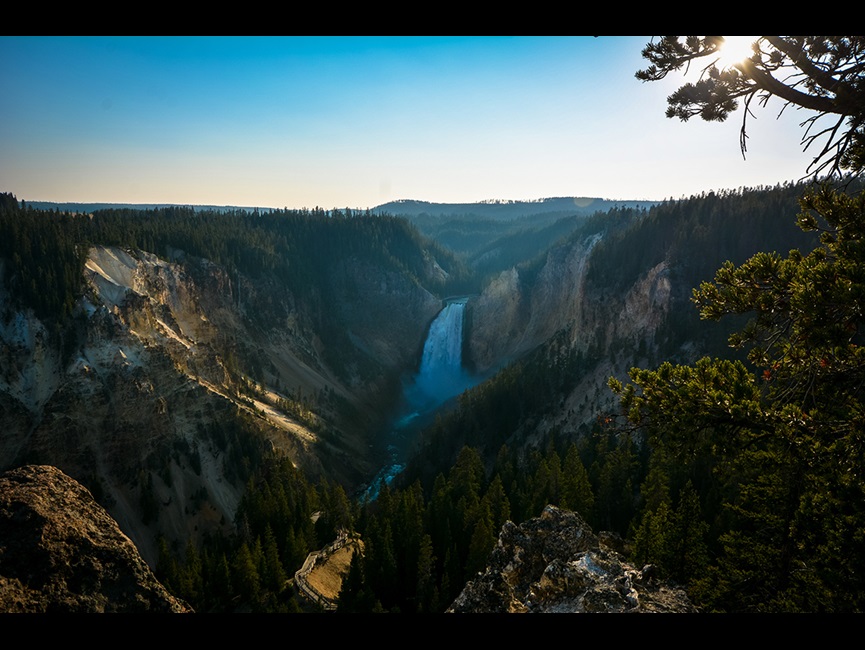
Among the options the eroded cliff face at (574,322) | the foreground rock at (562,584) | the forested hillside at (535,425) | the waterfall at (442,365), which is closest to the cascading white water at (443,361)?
the waterfall at (442,365)

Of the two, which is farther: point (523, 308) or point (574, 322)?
point (523, 308)

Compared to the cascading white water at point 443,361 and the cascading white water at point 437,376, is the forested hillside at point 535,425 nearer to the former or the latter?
the cascading white water at point 443,361

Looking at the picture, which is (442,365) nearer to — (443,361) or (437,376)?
(443,361)

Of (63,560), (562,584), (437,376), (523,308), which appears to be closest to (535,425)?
(437,376)

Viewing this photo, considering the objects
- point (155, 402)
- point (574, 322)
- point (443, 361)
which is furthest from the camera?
point (443, 361)

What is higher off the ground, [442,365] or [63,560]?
[63,560]
